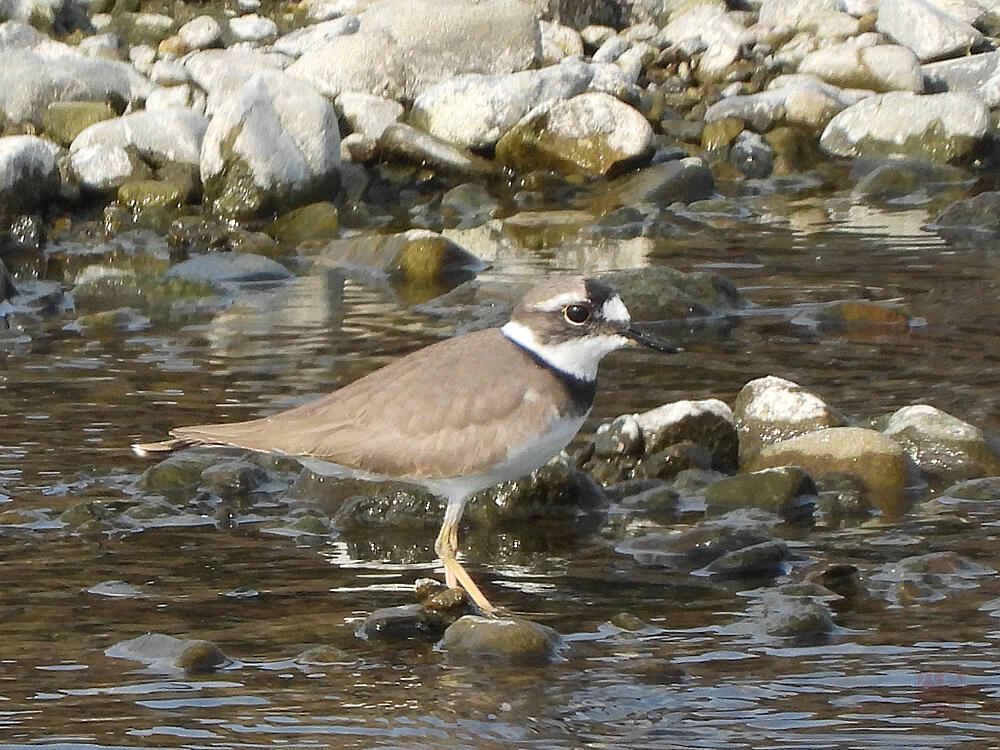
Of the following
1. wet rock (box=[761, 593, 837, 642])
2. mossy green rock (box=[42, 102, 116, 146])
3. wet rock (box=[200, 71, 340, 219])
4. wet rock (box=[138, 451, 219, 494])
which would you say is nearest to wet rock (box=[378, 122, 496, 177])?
wet rock (box=[200, 71, 340, 219])

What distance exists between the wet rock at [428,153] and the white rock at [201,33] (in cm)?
452

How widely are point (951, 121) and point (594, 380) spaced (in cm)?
1121

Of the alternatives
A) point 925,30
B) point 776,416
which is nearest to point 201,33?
point 925,30

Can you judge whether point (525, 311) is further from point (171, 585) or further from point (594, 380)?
point (171, 585)

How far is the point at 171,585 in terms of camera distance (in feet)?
21.7

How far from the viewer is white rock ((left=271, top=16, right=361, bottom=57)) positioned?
19594 millimetres

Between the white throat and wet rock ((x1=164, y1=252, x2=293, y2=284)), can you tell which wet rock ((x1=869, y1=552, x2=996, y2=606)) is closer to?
the white throat

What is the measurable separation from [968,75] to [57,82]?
29.7 ft

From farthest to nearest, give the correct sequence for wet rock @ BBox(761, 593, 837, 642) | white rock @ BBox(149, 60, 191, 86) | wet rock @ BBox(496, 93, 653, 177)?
white rock @ BBox(149, 60, 191, 86), wet rock @ BBox(496, 93, 653, 177), wet rock @ BBox(761, 593, 837, 642)

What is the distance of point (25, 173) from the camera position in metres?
14.7

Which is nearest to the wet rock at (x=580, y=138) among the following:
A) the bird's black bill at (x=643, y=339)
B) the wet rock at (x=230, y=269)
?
the wet rock at (x=230, y=269)

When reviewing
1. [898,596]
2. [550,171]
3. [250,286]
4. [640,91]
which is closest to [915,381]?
[898,596]

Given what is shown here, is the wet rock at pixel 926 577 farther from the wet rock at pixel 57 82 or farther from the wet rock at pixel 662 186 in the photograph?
the wet rock at pixel 57 82

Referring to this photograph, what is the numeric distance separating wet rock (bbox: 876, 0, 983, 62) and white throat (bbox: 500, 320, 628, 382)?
1372cm
